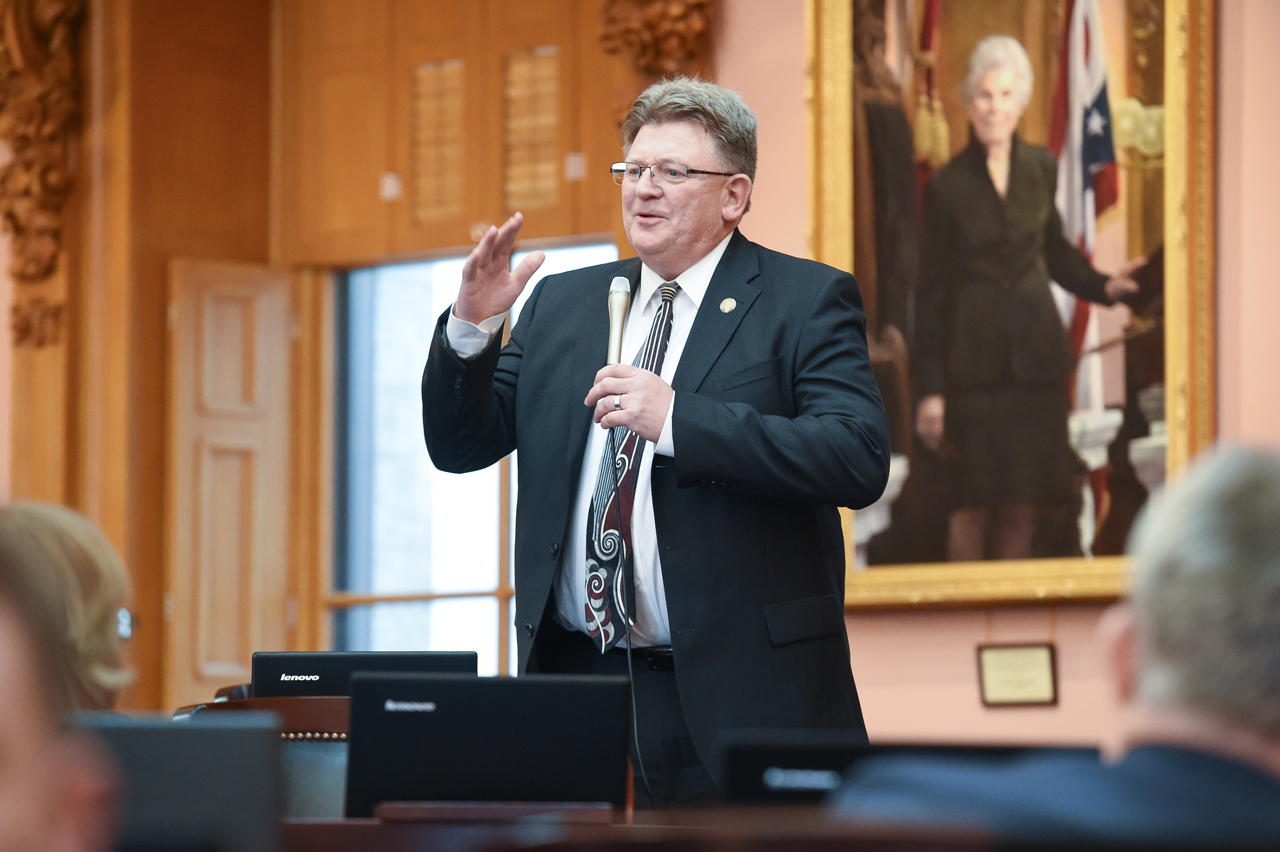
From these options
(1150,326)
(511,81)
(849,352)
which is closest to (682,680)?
(849,352)

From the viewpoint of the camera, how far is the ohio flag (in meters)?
5.11

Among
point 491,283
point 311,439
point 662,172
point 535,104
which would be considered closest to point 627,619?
point 491,283

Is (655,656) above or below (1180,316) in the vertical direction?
below

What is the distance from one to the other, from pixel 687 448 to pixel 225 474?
4.95m

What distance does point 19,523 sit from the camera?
73.7 inches

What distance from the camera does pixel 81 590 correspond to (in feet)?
6.17

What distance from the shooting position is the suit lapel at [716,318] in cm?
294

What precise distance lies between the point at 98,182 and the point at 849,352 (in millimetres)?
5098

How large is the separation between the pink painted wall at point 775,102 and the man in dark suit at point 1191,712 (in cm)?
444

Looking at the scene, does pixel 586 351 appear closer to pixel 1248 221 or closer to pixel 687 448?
pixel 687 448

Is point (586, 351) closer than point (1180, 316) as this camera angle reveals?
Yes

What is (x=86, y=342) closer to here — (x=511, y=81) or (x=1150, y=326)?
(x=511, y=81)

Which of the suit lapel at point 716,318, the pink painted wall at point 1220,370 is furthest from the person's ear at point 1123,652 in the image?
the pink painted wall at point 1220,370

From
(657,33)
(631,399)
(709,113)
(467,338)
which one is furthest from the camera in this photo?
(657,33)
